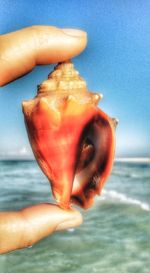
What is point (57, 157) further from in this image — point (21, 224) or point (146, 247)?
point (146, 247)

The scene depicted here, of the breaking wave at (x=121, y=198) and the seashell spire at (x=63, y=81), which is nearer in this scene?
the seashell spire at (x=63, y=81)

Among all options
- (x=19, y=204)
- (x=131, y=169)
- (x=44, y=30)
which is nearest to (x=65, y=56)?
(x=44, y=30)

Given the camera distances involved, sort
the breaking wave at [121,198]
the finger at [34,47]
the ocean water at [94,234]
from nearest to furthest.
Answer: the finger at [34,47] < the ocean water at [94,234] < the breaking wave at [121,198]

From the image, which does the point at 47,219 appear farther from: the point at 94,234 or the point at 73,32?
the point at 94,234

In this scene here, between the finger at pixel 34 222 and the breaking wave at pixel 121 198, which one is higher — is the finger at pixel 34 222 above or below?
above

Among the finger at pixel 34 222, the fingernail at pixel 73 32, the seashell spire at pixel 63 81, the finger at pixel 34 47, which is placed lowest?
the finger at pixel 34 222

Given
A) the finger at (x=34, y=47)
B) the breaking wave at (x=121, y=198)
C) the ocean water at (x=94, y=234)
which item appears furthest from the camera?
the breaking wave at (x=121, y=198)

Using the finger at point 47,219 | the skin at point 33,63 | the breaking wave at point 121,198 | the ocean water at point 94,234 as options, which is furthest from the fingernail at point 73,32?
the breaking wave at point 121,198

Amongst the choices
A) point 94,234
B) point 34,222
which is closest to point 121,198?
point 94,234

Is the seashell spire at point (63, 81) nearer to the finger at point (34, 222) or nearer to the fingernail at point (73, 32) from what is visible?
the fingernail at point (73, 32)
